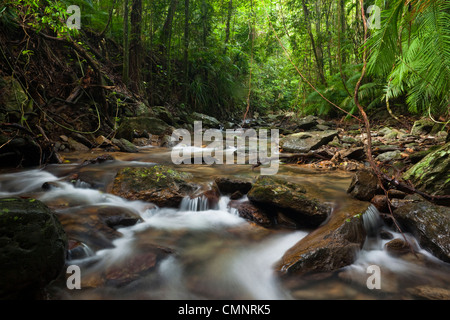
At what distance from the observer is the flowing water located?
1.84 meters

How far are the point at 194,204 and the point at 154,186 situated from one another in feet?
1.84

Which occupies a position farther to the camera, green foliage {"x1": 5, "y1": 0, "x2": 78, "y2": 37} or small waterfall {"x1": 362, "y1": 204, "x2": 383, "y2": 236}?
green foliage {"x1": 5, "y1": 0, "x2": 78, "y2": 37}

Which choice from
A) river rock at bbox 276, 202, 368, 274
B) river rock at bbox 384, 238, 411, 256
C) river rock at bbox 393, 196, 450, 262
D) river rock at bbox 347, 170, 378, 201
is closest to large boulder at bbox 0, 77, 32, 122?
river rock at bbox 276, 202, 368, 274

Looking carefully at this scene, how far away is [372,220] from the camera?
2555mm

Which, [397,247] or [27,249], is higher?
[27,249]

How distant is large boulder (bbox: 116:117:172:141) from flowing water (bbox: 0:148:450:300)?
305 centimetres

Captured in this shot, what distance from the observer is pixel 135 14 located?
8.29m

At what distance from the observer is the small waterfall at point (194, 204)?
124 inches

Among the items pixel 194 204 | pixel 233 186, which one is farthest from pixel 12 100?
pixel 233 186

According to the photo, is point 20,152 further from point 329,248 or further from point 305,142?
→ point 305,142

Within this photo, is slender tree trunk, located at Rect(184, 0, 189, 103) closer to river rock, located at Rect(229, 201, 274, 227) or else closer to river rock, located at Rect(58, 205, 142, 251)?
river rock, located at Rect(229, 201, 274, 227)

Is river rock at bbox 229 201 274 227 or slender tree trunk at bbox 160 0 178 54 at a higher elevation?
slender tree trunk at bbox 160 0 178 54
